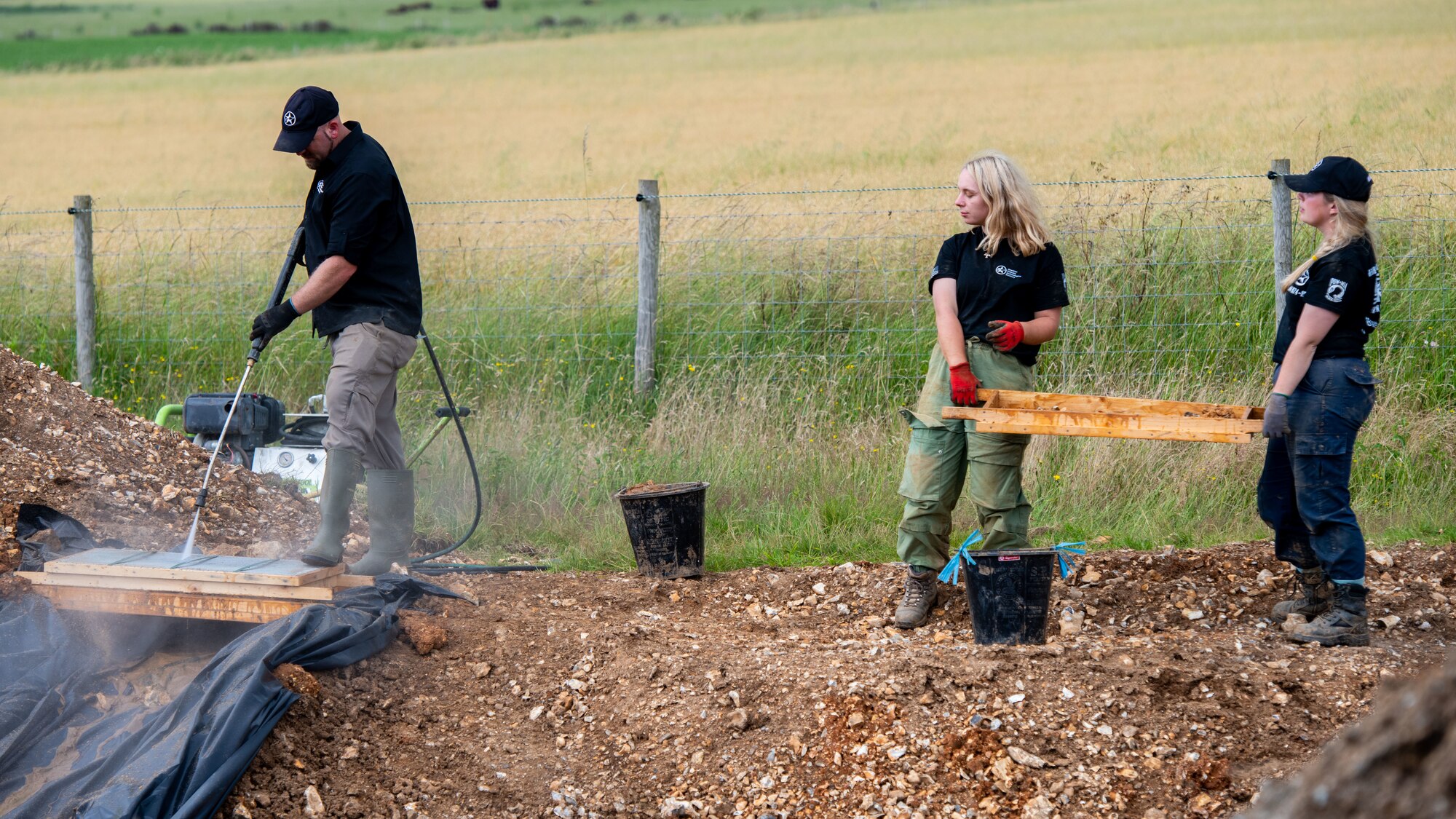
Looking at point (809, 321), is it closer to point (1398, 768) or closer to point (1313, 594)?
point (1313, 594)

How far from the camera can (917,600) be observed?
4.74 meters

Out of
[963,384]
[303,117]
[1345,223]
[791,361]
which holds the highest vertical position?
[303,117]

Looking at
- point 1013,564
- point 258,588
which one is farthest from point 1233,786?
point 258,588

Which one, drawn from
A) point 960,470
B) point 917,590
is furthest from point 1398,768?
point 917,590

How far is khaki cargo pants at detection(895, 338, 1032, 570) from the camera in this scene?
4.46 m

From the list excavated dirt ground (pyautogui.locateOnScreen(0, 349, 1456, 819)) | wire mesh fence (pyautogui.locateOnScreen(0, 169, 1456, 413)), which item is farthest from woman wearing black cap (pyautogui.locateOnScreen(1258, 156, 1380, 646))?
wire mesh fence (pyautogui.locateOnScreen(0, 169, 1456, 413))

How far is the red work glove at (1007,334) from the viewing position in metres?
4.34

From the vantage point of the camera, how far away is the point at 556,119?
931 inches

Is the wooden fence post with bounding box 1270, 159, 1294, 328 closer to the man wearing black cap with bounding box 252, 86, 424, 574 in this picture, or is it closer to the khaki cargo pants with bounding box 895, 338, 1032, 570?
the khaki cargo pants with bounding box 895, 338, 1032, 570

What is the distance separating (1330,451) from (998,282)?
4.12ft

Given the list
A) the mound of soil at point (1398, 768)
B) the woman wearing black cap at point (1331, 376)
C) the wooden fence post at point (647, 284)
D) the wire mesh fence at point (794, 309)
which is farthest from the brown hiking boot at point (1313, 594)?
the wooden fence post at point (647, 284)

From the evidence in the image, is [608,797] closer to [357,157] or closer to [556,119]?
A: [357,157]

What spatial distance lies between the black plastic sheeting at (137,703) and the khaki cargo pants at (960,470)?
1978 mm

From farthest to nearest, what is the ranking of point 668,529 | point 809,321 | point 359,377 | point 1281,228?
point 809,321, point 1281,228, point 668,529, point 359,377
